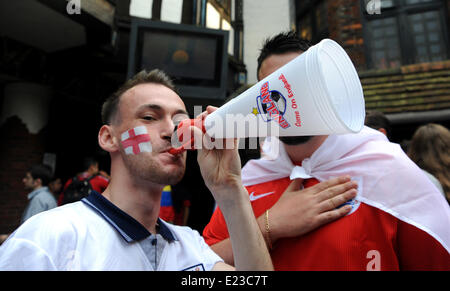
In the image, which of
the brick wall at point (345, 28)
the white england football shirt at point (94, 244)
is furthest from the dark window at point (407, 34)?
the white england football shirt at point (94, 244)

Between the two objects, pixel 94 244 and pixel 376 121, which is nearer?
pixel 94 244

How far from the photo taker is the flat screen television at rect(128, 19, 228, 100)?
3627 millimetres

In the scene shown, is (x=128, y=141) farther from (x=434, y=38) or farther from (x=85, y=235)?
(x=434, y=38)

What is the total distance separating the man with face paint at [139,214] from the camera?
745 mm

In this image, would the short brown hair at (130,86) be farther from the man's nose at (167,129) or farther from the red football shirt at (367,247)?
the red football shirt at (367,247)

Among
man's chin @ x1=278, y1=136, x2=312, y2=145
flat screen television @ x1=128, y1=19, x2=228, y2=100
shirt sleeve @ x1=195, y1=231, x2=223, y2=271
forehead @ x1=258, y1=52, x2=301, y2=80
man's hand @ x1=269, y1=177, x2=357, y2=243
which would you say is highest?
flat screen television @ x1=128, y1=19, x2=228, y2=100

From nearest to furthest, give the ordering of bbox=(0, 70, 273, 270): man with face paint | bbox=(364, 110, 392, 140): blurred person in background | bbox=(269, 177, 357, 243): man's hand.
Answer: bbox=(0, 70, 273, 270): man with face paint
bbox=(269, 177, 357, 243): man's hand
bbox=(364, 110, 392, 140): blurred person in background

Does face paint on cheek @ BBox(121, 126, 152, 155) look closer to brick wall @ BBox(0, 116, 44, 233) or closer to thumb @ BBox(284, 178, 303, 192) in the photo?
thumb @ BBox(284, 178, 303, 192)

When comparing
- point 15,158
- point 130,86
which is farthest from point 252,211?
point 15,158

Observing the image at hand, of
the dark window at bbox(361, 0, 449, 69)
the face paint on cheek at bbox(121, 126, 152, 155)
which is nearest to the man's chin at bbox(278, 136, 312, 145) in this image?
the face paint on cheek at bbox(121, 126, 152, 155)

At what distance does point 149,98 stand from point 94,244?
0.56 m

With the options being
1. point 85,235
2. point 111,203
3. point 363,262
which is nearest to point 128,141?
point 111,203

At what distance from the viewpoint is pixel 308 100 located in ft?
2.08

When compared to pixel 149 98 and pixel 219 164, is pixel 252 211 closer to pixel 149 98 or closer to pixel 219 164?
pixel 219 164
